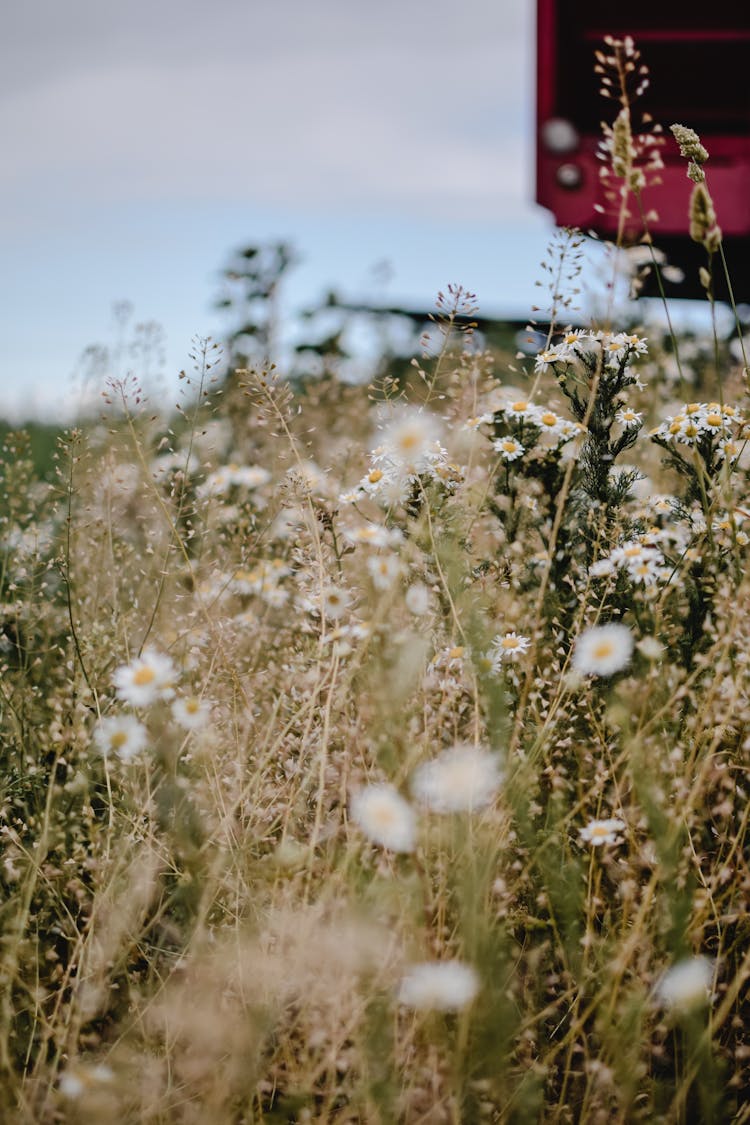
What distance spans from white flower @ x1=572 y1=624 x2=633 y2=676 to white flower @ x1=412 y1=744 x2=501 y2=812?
0.88 feet

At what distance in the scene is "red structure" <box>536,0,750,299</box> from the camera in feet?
12.8

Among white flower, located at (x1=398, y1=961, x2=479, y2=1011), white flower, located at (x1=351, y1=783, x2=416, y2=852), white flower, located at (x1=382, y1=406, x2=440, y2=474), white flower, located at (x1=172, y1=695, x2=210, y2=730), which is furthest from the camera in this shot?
white flower, located at (x1=382, y1=406, x2=440, y2=474)

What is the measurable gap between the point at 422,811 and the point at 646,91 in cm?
400

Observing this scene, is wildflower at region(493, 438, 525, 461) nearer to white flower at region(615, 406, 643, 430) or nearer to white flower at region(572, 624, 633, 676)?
white flower at region(615, 406, 643, 430)

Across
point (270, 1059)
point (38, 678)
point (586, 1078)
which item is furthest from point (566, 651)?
point (38, 678)

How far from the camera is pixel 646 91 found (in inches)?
161

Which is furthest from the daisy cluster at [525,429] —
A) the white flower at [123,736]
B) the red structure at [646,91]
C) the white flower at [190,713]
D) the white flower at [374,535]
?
the red structure at [646,91]

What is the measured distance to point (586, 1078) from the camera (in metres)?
1.20

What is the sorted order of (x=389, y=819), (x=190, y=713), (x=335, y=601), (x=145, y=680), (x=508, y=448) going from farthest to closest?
(x=508, y=448)
(x=335, y=601)
(x=190, y=713)
(x=145, y=680)
(x=389, y=819)

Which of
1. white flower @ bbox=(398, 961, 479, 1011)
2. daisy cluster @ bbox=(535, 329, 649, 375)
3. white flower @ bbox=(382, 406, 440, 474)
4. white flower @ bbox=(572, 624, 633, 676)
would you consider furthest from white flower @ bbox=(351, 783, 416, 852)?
daisy cluster @ bbox=(535, 329, 649, 375)

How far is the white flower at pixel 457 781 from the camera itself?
4.02ft

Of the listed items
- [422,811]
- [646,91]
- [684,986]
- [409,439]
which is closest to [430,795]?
[422,811]

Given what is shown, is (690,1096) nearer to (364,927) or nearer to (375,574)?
(364,927)

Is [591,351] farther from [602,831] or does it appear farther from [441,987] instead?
[441,987]
